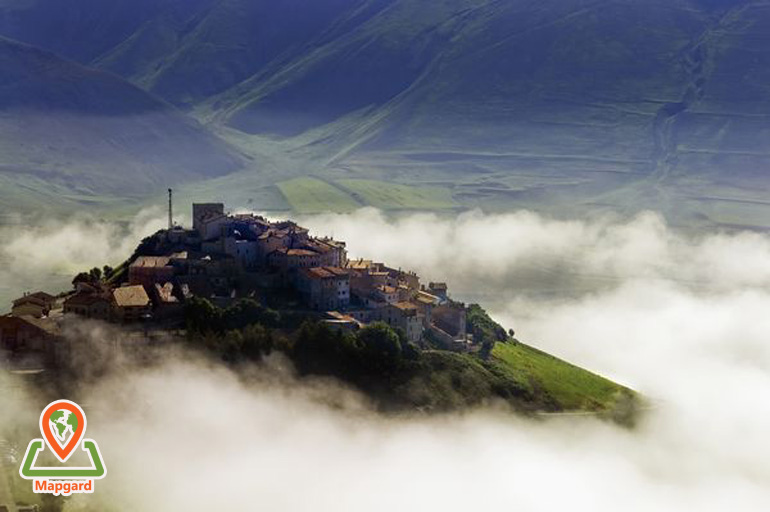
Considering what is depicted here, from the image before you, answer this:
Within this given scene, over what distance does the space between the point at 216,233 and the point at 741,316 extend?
60.1 m

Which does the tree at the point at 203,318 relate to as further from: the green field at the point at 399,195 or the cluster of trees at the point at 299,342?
the green field at the point at 399,195

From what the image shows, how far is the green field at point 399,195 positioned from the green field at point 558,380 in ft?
323

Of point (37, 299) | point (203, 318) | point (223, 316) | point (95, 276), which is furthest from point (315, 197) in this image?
point (203, 318)

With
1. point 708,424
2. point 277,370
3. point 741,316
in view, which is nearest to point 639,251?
point 741,316

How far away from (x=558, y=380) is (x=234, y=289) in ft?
74.1

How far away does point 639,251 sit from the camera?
147125 mm

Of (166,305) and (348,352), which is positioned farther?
(166,305)

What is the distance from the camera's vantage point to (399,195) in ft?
616

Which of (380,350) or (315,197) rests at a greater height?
(315,197)

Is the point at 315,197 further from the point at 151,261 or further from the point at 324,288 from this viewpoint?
the point at 324,288

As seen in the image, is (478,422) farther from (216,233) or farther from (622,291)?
(622,291)

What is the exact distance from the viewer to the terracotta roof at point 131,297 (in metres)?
64.5

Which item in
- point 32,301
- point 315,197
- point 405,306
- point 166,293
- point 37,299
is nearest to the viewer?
point 166,293

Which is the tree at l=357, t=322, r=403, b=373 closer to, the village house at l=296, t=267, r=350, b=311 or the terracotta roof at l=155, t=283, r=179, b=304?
the village house at l=296, t=267, r=350, b=311
